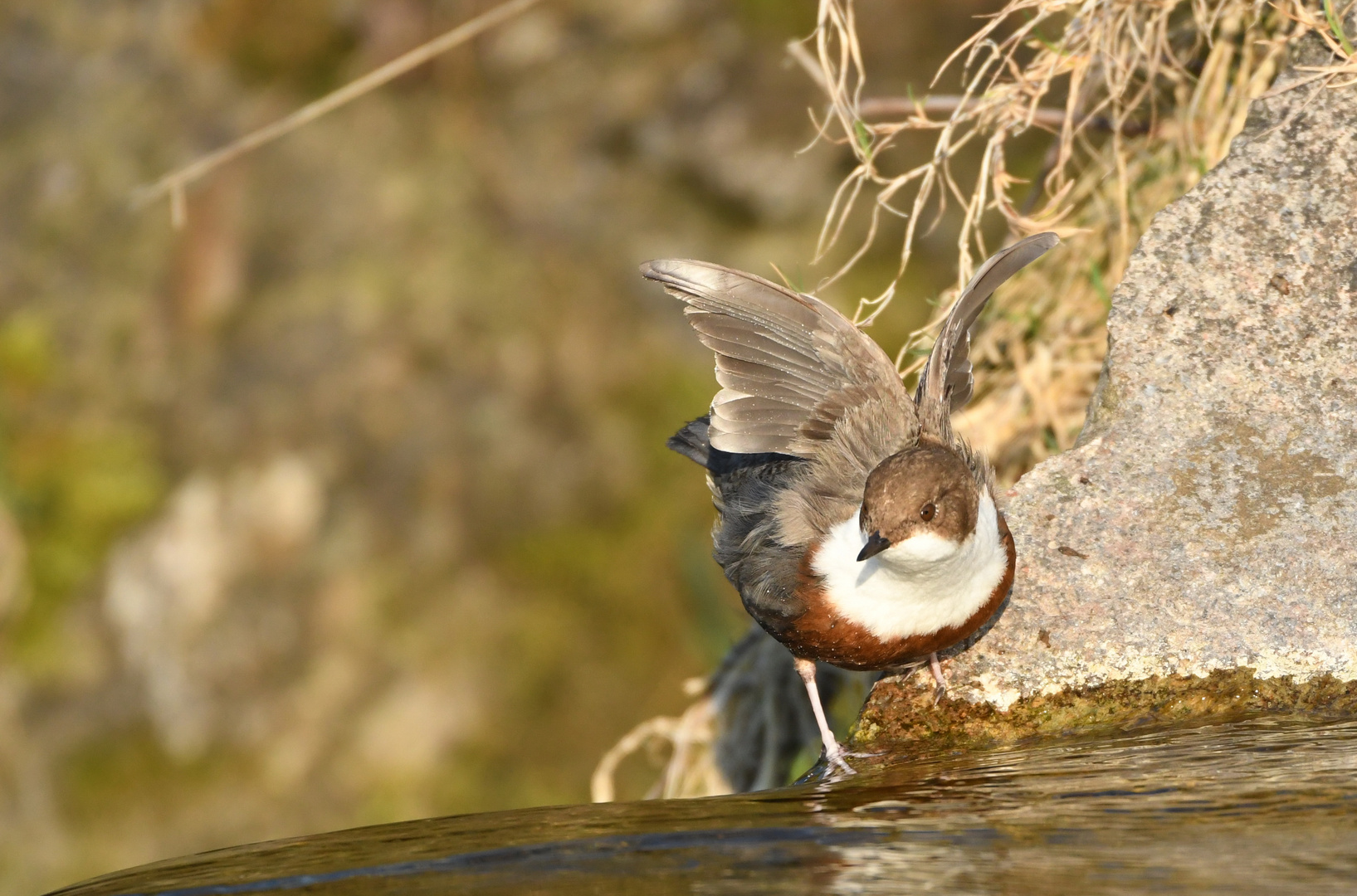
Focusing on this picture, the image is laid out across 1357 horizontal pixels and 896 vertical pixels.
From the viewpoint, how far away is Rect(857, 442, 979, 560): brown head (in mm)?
2508

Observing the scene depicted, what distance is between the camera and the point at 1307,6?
3.20m

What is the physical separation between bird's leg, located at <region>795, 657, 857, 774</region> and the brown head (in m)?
0.37

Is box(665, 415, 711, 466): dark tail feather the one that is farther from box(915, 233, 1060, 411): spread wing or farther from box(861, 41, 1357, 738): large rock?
box(861, 41, 1357, 738): large rock

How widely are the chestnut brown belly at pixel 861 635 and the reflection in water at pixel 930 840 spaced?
0.29 m

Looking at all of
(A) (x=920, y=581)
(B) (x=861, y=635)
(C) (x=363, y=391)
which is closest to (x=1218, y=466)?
(A) (x=920, y=581)

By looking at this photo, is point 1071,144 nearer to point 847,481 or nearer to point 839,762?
point 847,481

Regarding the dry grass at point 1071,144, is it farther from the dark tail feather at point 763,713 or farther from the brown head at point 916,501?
the dark tail feather at point 763,713

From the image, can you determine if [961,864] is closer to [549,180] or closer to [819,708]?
[819,708]

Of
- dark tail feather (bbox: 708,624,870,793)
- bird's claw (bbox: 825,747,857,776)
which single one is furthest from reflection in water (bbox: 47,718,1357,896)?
dark tail feather (bbox: 708,624,870,793)

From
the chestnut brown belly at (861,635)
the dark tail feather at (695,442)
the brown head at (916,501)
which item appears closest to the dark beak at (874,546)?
the brown head at (916,501)

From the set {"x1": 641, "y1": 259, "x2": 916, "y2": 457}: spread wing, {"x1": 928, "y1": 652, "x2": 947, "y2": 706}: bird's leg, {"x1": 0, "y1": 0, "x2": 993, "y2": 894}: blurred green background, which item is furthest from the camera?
{"x1": 0, "y1": 0, "x2": 993, "y2": 894}: blurred green background

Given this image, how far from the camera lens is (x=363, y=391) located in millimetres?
6000

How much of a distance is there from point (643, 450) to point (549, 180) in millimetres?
1611

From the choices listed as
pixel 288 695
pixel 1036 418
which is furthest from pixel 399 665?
pixel 1036 418
